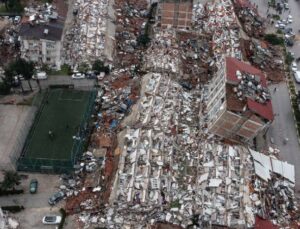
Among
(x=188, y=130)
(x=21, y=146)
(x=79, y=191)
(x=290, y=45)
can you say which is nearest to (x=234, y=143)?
(x=188, y=130)

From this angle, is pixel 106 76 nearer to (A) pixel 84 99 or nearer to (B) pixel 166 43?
(A) pixel 84 99

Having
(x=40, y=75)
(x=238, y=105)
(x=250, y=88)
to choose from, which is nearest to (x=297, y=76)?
(x=250, y=88)

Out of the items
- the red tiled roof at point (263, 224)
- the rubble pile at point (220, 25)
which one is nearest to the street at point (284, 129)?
the red tiled roof at point (263, 224)

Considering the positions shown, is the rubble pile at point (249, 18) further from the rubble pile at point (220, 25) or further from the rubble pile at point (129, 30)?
the rubble pile at point (129, 30)

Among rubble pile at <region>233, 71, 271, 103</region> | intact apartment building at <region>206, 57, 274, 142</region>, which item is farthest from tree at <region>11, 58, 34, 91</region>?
rubble pile at <region>233, 71, 271, 103</region>

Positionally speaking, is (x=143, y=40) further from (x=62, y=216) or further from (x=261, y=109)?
(x=62, y=216)

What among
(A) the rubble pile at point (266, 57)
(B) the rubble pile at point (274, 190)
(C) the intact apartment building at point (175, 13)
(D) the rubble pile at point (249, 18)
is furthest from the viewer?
(D) the rubble pile at point (249, 18)

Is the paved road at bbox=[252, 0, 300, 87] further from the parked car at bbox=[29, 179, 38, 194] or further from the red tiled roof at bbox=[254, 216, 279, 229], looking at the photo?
the parked car at bbox=[29, 179, 38, 194]
